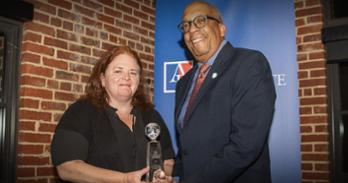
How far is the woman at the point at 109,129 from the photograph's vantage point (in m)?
2.10

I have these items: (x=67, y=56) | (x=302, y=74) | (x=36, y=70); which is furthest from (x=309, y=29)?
(x=36, y=70)

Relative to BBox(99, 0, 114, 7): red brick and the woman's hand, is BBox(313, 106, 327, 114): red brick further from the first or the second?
BBox(99, 0, 114, 7): red brick

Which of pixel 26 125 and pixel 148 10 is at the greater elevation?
pixel 148 10

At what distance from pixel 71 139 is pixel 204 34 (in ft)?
3.15

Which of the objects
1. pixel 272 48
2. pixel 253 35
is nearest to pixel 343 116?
pixel 272 48

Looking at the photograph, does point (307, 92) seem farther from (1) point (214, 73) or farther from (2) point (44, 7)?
(2) point (44, 7)

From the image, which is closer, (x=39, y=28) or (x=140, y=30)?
(x=39, y=28)

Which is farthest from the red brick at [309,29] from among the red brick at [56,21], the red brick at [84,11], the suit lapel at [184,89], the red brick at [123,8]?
the red brick at [56,21]

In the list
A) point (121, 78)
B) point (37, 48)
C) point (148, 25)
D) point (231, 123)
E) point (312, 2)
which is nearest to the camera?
point (231, 123)

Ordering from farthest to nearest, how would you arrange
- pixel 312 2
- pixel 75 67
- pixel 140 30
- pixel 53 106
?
1. pixel 140 30
2. pixel 312 2
3. pixel 75 67
4. pixel 53 106

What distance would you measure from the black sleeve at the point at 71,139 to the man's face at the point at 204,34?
2.54ft

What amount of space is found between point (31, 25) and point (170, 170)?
159 cm

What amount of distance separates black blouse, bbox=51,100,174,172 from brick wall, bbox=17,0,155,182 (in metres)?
0.84

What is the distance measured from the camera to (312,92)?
11.4ft
